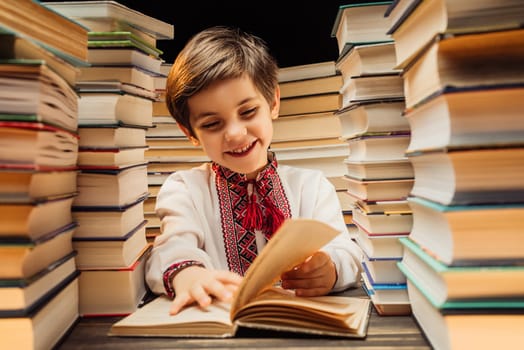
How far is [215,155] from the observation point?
1.14 m

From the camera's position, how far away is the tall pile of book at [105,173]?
924 millimetres

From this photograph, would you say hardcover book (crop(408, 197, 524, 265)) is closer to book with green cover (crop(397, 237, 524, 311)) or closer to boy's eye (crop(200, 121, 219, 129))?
Answer: book with green cover (crop(397, 237, 524, 311))

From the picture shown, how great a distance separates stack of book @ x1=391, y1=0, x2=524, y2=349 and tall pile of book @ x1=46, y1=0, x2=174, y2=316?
601 millimetres

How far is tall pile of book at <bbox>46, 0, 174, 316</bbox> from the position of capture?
0.92 meters

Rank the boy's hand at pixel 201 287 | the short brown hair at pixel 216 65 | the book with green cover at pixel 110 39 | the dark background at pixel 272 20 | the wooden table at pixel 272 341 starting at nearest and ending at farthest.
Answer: the wooden table at pixel 272 341 → the boy's hand at pixel 201 287 → the book with green cover at pixel 110 39 → the short brown hair at pixel 216 65 → the dark background at pixel 272 20

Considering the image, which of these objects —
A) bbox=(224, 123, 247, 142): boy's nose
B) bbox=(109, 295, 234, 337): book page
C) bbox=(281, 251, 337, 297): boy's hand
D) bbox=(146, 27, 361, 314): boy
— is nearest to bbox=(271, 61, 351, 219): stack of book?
bbox=(146, 27, 361, 314): boy

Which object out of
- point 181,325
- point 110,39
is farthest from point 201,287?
point 110,39

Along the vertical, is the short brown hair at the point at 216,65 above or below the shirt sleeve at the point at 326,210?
above

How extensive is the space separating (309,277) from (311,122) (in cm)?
67

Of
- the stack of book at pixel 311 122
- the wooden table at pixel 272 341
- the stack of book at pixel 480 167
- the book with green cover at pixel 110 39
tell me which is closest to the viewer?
the stack of book at pixel 480 167

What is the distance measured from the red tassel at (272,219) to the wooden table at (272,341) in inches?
16.5

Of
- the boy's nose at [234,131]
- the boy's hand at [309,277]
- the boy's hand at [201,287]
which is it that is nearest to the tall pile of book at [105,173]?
the boy's hand at [201,287]

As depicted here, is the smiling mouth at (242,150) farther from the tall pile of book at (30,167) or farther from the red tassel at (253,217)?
the tall pile of book at (30,167)

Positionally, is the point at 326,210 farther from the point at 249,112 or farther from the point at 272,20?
the point at 272,20
